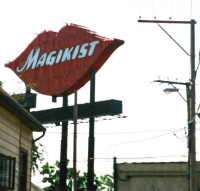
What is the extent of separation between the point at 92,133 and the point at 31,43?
11.2 metres

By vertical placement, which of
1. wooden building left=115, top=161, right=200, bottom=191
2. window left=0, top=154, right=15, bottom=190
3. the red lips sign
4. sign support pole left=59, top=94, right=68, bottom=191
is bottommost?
window left=0, top=154, right=15, bottom=190

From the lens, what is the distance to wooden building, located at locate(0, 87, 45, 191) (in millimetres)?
21859

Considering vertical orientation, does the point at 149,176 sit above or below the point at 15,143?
above

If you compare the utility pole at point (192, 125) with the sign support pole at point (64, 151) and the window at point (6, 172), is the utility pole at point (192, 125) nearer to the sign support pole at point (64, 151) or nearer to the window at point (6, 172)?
the window at point (6, 172)

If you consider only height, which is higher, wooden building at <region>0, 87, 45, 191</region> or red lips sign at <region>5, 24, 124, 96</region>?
red lips sign at <region>5, 24, 124, 96</region>

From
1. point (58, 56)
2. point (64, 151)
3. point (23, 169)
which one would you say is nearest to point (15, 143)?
point (23, 169)

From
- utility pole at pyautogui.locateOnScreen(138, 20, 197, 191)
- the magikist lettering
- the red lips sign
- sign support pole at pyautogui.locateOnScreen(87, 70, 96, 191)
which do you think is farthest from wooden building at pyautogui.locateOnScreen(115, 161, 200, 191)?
utility pole at pyautogui.locateOnScreen(138, 20, 197, 191)

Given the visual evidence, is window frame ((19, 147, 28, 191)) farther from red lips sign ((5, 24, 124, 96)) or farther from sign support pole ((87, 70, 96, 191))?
red lips sign ((5, 24, 124, 96))

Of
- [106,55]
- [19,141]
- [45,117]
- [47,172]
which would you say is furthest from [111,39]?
[47,172]

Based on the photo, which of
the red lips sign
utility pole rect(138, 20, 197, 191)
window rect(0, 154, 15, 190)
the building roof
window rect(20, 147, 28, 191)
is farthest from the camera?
the red lips sign

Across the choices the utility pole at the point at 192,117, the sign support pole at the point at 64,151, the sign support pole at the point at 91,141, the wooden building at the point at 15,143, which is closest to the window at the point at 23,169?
Answer: the wooden building at the point at 15,143

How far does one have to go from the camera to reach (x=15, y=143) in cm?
2420

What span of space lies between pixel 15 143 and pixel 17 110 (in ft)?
6.24

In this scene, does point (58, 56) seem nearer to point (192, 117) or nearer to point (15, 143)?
point (192, 117)
